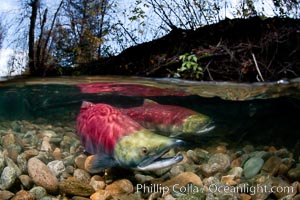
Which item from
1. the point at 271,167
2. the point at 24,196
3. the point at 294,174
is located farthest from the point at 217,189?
the point at 24,196

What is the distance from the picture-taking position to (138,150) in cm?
287

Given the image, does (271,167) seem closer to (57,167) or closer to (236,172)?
(236,172)

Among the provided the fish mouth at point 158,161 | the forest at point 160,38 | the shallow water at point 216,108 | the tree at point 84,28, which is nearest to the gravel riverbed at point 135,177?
the fish mouth at point 158,161

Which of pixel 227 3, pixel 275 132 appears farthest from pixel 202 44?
pixel 275 132

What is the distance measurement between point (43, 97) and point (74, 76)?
331 cm

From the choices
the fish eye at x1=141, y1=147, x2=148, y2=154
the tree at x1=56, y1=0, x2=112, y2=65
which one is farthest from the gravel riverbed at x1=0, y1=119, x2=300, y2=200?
the tree at x1=56, y1=0, x2=112, y2=65

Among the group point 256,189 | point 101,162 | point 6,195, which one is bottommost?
point 256,189

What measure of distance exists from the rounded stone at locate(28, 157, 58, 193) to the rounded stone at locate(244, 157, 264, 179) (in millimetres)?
2500

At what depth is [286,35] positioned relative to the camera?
11.2 ft

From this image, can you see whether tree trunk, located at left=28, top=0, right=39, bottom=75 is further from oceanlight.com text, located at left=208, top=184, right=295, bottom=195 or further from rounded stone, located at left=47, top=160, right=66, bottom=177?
oceanlight.com text, located at left=208, top=184, right=295, bottom=195

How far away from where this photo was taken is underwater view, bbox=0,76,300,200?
3.19 meters

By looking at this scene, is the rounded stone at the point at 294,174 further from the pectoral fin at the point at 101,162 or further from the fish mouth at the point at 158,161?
the pectoral fin at the point at 101,162

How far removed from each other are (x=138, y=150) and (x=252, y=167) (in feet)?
8.03

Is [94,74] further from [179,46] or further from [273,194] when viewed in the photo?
[273,194]
